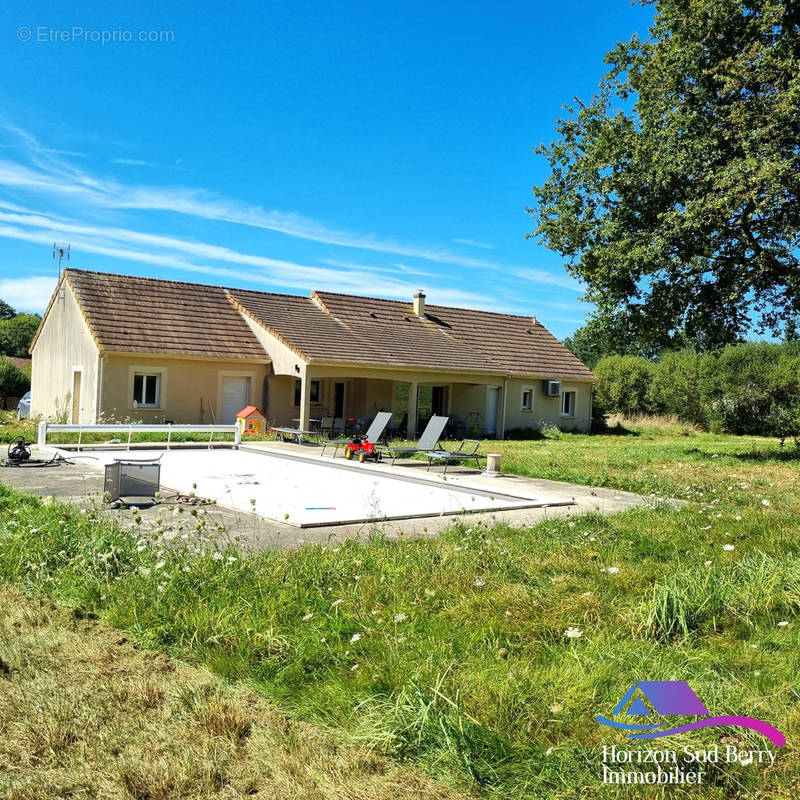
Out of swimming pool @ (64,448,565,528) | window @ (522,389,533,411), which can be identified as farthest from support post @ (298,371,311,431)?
window @ (522,389,533,411)

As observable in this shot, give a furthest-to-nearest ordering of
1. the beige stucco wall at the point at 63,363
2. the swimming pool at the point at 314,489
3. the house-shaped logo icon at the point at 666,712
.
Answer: the beige stucco wall at the point at 63,363, the swimming pool at the point at 314,489, the house-shaped logo icon at the point at 666,712

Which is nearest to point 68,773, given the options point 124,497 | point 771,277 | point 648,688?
point 648,688

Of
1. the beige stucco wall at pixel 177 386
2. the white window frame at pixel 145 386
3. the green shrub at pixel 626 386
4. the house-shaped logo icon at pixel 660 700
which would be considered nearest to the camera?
the house-shaped logo icon at pixel 660 700

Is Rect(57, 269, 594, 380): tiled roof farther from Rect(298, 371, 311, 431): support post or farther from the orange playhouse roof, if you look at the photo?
the orange playhouse roof

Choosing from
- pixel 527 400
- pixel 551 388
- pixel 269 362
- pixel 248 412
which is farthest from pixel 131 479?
pixel 551 388

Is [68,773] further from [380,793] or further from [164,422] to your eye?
[164,422]

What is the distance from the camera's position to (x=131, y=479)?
1009cm

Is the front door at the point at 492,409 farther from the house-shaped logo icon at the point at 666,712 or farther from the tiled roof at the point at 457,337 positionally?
the house-shaped logo icon at the point at 666,712

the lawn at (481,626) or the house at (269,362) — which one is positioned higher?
the house at (269,362)

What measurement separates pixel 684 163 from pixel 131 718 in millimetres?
18798

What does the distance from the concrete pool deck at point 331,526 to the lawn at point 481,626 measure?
29.2 inches

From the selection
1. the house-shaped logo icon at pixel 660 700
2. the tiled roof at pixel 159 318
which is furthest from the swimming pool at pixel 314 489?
the tiled roof at pixel 159 318

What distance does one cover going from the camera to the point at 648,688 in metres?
3.77

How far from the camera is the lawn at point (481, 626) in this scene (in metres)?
3.41
